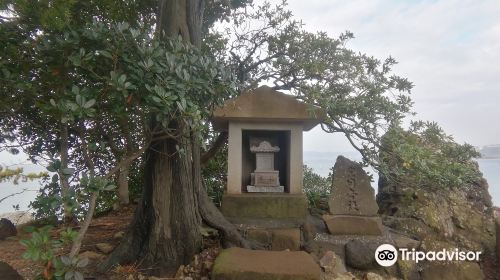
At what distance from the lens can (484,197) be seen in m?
6.33

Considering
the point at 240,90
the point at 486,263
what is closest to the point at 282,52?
the point at 240,90

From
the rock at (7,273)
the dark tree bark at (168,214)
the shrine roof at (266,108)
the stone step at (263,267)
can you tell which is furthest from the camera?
the shrine roof at (266,108)

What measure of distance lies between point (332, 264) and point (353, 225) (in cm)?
88

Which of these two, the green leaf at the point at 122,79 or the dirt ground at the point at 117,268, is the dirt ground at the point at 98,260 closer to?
the dirt ground at the point at 117,268

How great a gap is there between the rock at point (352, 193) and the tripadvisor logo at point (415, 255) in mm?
673

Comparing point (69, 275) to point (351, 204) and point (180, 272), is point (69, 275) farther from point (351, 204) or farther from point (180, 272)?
point (351, 204)

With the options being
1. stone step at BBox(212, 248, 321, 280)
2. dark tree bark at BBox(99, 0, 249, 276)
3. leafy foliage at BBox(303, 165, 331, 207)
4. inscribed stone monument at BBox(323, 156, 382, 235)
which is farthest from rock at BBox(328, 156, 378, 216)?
leafy foliage at BBox(303, 165, 331, 207)

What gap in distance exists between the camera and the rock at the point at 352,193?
5.00 m

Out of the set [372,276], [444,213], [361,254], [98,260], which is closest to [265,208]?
[361,254]

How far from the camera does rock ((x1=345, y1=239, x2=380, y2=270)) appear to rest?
435cm

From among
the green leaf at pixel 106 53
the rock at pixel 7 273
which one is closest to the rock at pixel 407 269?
the green leaf at pixel 106 53

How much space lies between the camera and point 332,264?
13.9ft

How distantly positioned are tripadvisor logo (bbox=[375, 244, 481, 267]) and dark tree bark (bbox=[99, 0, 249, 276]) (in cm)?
189

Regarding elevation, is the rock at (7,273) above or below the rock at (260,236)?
below
